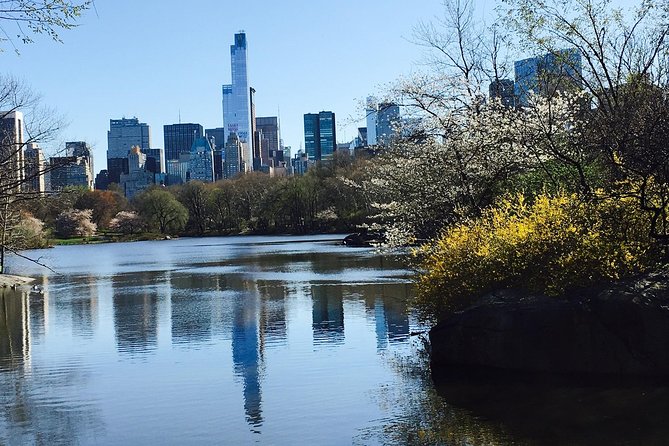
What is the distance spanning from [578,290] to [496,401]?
253 cm

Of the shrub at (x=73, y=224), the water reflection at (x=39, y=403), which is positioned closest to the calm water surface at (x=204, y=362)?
the water reflection at (x=39, y=403)

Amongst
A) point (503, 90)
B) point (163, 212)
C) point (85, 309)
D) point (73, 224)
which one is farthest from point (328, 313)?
point (73, 224)

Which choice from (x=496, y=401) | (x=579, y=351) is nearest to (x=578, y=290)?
(x=579, y=351)

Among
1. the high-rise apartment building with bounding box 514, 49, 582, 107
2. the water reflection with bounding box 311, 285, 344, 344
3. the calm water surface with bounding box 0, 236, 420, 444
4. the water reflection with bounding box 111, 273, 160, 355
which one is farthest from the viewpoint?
the high-rise apartment building with bounding box 514, 49, 582, 107

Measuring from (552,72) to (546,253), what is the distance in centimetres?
807

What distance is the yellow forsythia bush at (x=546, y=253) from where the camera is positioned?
12.2m

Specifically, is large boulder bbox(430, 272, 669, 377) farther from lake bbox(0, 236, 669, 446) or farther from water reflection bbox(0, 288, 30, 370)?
water reflection bbox(0, 288, 30, 370)

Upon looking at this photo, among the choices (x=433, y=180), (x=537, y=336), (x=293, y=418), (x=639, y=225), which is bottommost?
(x=293, y=418)

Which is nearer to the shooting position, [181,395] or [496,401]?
[496,401]

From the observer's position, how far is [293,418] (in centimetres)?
1034

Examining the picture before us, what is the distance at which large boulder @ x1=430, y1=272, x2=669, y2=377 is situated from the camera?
438 inches

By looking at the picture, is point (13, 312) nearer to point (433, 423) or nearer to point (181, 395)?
point (181, 395)

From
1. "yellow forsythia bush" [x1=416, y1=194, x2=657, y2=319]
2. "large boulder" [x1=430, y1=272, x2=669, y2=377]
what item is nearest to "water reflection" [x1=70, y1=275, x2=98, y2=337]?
"yellow forsythia bush" [x1=416, y1=194, x2=657, y2=319]

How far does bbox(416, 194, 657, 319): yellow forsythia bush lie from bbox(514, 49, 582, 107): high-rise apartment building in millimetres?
5861
